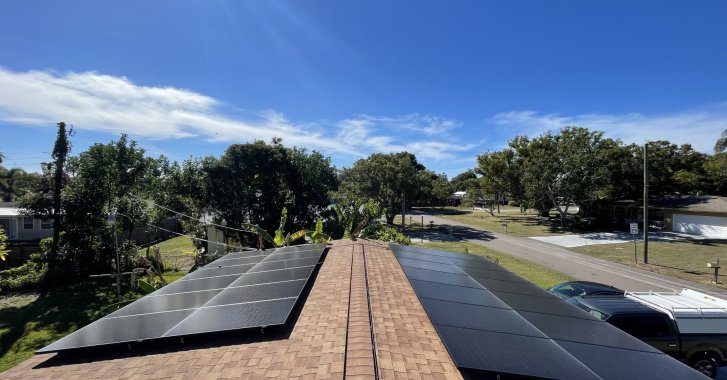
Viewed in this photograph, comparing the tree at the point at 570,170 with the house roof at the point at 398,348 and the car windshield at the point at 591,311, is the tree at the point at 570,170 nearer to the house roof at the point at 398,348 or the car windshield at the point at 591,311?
the car windshield at the point at 591,311

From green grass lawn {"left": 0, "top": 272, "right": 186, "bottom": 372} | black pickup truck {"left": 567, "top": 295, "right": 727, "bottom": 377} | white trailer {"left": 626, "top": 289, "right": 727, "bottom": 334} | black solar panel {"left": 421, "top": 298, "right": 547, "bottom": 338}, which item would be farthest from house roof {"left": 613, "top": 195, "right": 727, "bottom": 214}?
green grass lawn {"left": 0, "top": 272, "right": 186, "bottom": 372}

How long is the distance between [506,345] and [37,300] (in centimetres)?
1836

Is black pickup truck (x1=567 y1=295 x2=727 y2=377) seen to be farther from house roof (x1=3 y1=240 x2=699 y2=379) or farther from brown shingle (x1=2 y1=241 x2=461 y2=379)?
brown shingle (x1=2 y1=241 x2=461 y2=379)

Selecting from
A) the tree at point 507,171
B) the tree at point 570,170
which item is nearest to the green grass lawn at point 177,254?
the tree at point 570,170

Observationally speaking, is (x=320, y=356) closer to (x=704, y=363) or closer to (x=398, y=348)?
(x=398, y=348)

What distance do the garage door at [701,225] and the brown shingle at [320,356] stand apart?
4140cm

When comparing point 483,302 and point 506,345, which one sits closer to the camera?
point 506,345

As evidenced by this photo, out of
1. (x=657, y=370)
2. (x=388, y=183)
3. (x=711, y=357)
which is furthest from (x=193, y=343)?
(x=388, y=183)

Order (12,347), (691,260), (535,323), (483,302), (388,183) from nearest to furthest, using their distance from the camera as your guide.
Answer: (535,323) < (483,302) < (12,347) < (691,260) < (388,183)

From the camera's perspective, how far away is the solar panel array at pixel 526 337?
11.7 feet

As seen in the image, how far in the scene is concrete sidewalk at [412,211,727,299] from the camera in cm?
1740

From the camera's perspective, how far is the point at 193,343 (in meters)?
4.18

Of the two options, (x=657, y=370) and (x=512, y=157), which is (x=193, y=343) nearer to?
(x=657, y=370)

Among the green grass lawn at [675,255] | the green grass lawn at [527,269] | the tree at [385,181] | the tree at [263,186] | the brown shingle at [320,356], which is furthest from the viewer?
the tree at [385,181]
